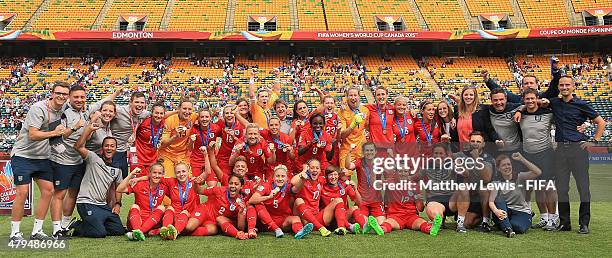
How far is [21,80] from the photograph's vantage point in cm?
3409

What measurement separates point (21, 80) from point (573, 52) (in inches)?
1503

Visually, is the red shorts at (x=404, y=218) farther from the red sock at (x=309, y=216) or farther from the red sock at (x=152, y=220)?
the red sock at (x=152, y=220)

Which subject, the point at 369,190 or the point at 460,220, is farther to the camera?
the point at 369,190

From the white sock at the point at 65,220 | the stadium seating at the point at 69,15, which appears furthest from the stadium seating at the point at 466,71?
the white sock at the point at 65,220

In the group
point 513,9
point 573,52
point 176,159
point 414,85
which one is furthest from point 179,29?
point 176,159

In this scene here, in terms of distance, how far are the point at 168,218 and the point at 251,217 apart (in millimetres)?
990

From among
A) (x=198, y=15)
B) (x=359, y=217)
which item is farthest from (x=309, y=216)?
(x=198, y=15)

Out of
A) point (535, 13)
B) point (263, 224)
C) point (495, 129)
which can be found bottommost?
point (263, 224)

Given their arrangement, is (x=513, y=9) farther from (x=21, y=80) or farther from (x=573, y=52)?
(x=21, y=80)

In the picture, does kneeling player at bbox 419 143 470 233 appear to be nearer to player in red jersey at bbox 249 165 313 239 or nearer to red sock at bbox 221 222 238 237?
player in red jersey at bbox 249 165 313 239

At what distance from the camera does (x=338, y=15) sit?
39719 mm

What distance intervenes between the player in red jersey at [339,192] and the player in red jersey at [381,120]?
3.00ft

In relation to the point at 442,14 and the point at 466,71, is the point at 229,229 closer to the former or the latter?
the point at 466,71

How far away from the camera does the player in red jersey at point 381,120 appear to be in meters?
7.49
